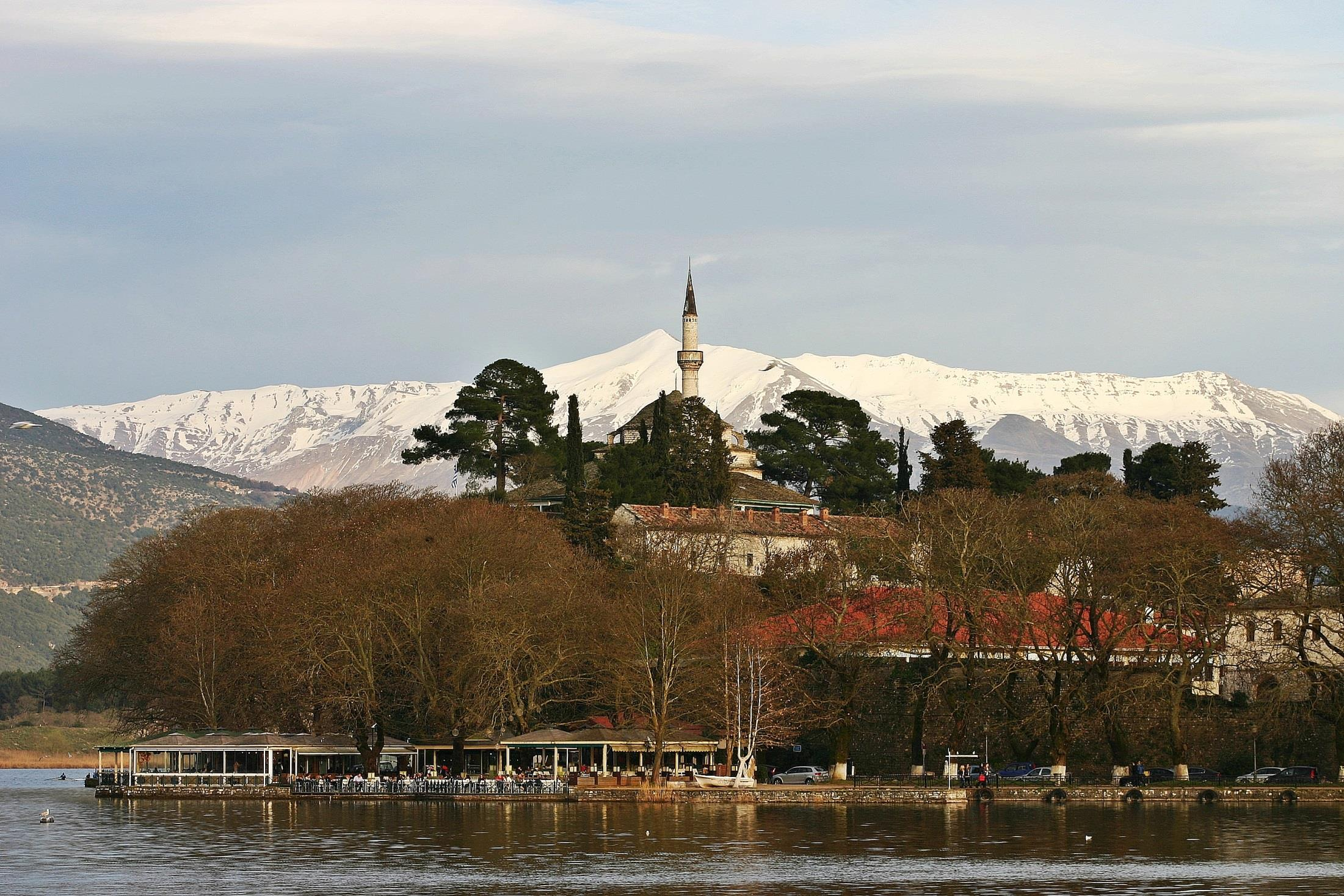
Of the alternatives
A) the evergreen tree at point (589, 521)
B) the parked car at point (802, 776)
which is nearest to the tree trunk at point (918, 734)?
the parked car at point (802, 776)

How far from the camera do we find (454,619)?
73188 millimetres

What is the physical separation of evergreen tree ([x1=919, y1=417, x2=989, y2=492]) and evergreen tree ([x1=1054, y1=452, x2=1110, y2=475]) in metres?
7.80

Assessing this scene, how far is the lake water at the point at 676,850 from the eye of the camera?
140 ft

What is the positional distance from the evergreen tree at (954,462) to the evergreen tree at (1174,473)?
8670mm

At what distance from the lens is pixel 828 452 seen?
397ft

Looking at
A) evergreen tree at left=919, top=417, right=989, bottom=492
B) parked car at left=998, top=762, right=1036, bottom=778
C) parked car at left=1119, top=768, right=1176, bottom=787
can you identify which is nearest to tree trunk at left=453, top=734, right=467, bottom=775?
parked car at left=998, top=762, right=1036, bottom=778

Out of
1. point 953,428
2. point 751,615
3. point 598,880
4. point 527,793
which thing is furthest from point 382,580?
point 953,428

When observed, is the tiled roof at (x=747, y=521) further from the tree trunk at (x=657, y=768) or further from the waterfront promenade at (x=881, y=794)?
the waterfront promenade at (x=881, y=794)

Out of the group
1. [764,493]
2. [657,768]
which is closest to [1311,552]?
[657,768]

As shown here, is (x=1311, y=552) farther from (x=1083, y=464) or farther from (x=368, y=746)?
(x=1083, y=464)

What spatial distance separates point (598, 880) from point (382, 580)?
32.8 metres

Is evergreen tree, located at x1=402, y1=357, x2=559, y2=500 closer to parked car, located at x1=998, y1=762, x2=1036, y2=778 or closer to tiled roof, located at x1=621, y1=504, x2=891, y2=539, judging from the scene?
tiled roof, located at x1=621, y1=504, x2=891, y2=539

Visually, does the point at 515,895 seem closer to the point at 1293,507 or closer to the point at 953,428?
the point at 1293,507

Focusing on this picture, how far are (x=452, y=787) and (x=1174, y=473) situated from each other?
164 ft
